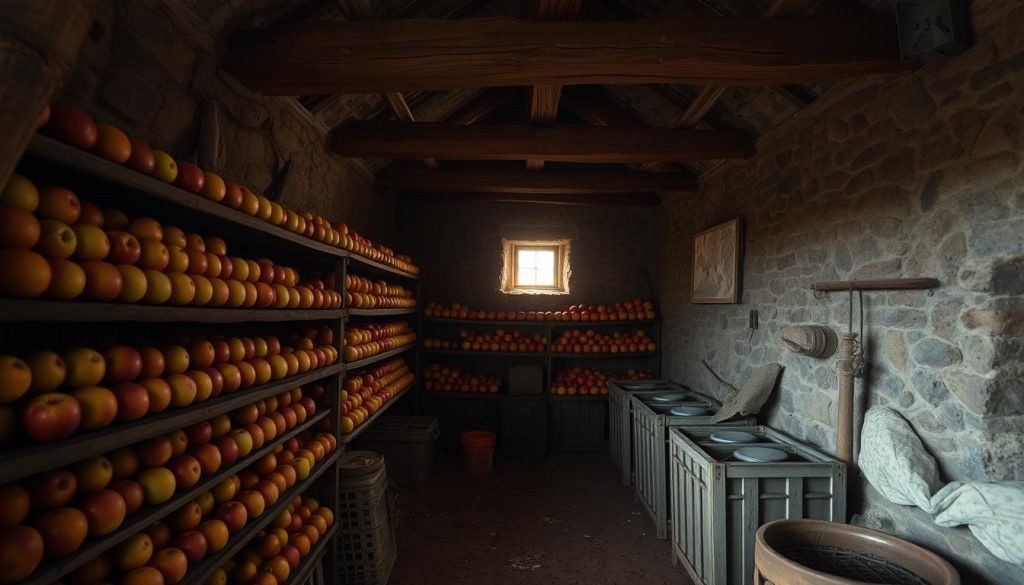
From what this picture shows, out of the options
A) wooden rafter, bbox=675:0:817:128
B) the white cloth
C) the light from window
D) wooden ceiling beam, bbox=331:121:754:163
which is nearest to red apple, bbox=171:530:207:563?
the white cloth

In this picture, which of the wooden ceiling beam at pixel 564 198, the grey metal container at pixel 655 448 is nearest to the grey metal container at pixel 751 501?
the grey metal container at pixel 655 448

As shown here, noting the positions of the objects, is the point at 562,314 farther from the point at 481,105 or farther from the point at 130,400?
the point at 130,400

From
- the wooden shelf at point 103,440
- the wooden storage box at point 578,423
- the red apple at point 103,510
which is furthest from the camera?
the wooden storage box at point 578,423

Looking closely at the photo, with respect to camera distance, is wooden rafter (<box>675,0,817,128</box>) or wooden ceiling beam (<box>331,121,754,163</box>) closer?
wooden rafter (<box>675,0,817,128</box>)

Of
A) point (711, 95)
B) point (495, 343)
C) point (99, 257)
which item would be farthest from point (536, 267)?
point (99, 257)

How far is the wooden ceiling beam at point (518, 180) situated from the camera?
19.4 ft

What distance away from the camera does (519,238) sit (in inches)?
286

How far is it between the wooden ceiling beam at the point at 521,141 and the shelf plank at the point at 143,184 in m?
2.07

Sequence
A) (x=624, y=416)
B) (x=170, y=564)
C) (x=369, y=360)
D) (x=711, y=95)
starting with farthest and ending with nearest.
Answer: (x=624, y=416) < (x=369, y=360) < (x=711, y=95) < (x=170, y=564)

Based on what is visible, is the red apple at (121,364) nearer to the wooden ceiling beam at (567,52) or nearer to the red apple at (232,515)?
the red apple at (232,515)

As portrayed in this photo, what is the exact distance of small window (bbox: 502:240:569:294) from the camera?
24.1 feet

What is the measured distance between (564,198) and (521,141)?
260cm

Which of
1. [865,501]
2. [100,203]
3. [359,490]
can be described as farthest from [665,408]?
[100,203]

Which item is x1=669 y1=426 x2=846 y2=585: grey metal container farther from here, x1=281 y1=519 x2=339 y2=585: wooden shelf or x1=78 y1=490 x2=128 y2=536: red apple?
x1=78 y1=490 x2=128 y2=536: red apple
